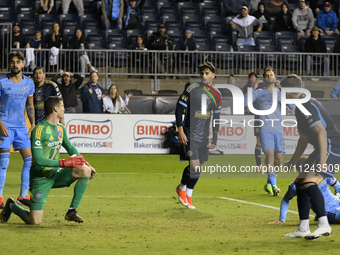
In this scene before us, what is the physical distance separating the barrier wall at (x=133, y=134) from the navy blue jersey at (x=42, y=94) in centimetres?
713

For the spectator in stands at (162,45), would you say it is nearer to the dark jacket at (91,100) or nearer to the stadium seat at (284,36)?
the dark jacket at (91,100)

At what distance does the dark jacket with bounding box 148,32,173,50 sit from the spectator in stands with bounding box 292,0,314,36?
571 centimetres

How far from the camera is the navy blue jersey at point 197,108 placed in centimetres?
870

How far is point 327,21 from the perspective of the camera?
79.2 feet

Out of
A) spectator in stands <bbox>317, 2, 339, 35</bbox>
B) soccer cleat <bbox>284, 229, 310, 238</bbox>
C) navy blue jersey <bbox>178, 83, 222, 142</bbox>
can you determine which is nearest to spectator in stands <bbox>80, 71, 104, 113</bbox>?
navy blue jersey <bbox>178, 83, 222, 142</bbox>

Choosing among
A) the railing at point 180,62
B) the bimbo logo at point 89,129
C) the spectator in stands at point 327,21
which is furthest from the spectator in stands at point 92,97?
the spectator in stands at point 327,21

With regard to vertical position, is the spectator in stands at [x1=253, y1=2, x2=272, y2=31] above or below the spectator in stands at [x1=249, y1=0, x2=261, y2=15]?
below

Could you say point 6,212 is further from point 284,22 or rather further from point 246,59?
point 284,22

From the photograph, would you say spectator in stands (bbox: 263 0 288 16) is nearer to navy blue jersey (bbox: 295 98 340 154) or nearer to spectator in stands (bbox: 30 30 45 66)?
spectator in stands (bbox: 30 30 45 66)

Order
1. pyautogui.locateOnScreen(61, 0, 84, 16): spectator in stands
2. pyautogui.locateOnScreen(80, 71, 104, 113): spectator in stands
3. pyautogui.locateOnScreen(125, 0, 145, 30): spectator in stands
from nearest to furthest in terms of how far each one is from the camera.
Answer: pyautogui.locateOnScreen(80, 71, 104, 113): spectator in stands < pyautogui.locateOnScreen(125, 0, 145, 30): spectator in stands < pyautogui.locateOnScreen(61, 0, 84, 16): spectator in stands

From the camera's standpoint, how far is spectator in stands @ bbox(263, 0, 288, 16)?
2444 centimetres

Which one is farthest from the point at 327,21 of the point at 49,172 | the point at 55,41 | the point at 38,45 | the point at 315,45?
the point at 49,172

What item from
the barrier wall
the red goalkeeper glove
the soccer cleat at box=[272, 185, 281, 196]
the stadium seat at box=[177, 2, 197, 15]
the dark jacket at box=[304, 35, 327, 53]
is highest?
the stadium seat at box=[177, 2, 197, 15]

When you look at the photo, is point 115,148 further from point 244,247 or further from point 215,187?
point 244,247
